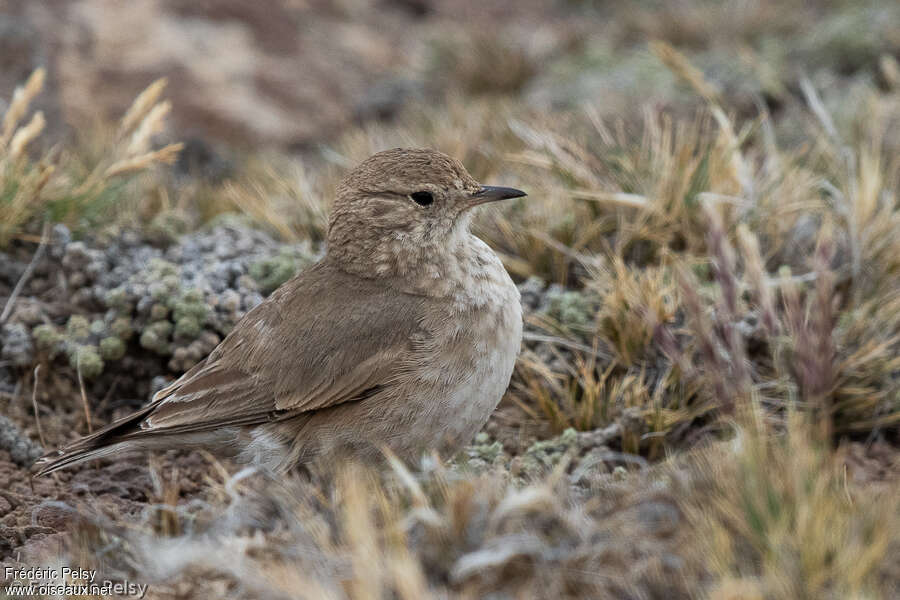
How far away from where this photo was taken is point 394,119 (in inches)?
391

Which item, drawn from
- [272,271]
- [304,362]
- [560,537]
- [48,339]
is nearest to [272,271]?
[272,271]

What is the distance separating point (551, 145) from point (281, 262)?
1.63 meters

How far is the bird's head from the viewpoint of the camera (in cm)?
445

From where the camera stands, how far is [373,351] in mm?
4199

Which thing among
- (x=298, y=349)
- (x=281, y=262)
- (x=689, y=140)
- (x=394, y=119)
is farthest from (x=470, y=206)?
(x=394, y=119)

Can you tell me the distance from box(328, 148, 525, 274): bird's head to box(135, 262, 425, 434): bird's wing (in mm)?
178

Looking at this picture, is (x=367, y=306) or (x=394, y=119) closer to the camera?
(x=367, y=306)

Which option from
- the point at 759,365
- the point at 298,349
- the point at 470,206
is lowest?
the point at 759,365

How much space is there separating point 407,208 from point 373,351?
0.65 metres

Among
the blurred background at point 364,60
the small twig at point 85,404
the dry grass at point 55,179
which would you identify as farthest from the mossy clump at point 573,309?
the blurred background at point 364,60

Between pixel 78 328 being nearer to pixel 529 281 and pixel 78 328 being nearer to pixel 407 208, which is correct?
pixel 407 208

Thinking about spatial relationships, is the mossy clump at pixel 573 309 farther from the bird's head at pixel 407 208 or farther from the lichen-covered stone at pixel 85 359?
the lichen-covered stone at pixel 85 359

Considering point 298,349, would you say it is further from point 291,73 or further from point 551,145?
point 291,73

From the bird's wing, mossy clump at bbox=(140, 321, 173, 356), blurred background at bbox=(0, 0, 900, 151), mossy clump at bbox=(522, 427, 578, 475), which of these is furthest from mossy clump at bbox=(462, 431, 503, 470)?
blurred background at bbox=(0, 0, 900, 151)
